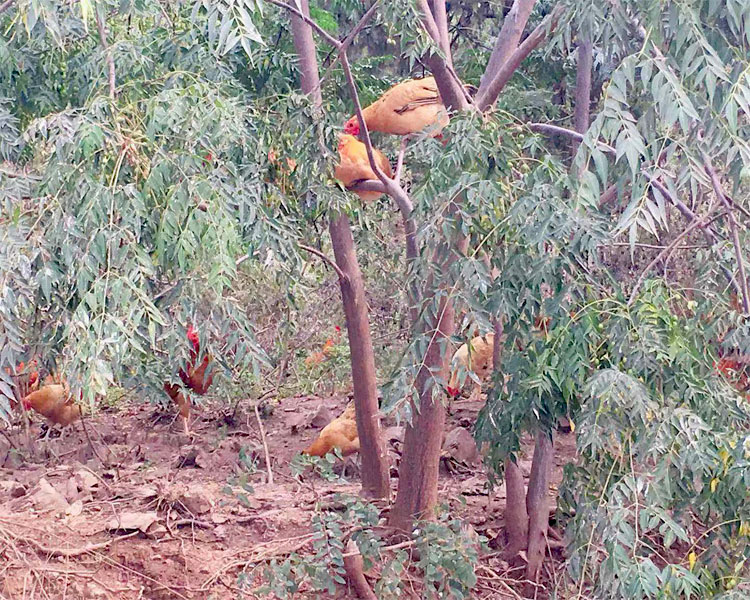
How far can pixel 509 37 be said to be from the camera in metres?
4.56

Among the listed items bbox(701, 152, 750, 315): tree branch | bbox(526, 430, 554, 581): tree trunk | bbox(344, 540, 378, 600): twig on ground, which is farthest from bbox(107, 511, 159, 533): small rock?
bbox(701, 152, 750, 315): tree branch

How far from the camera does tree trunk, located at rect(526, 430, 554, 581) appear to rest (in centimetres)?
500

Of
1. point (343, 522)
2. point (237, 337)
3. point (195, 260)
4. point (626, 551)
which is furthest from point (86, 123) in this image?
point (343, 522)

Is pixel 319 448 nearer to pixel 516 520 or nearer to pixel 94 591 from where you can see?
pixel 516 520

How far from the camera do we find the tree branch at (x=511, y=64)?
3.71m

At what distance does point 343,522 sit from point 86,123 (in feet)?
8.68

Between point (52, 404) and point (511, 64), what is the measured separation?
4.13 metres

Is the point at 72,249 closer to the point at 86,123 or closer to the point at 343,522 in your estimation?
the point at 86,123

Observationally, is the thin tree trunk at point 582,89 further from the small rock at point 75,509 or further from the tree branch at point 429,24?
the small rock at point 75,509


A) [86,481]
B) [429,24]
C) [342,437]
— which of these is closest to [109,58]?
[429,24]

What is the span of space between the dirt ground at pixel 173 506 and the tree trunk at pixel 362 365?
1.16 feet

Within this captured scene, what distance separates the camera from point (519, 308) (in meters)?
3.24

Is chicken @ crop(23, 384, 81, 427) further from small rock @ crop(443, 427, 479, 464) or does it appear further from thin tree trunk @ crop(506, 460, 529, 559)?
thin tree trunk @ crop(506, 460, 529, 559)

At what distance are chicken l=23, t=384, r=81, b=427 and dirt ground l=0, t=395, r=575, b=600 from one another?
0.22m
